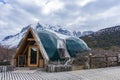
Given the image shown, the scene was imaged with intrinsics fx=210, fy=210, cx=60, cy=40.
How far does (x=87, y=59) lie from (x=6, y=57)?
10.3 m

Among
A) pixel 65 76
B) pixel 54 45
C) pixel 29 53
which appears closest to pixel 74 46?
pixel 54 45

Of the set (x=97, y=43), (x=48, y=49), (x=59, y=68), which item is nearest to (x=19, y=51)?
(x=48, y=49)

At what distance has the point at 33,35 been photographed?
58.3 feet

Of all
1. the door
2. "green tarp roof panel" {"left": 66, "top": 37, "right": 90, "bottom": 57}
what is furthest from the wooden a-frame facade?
"green tarp roof panel" {"left": 66, "top": 37, "right": 90, "bottom": 57}

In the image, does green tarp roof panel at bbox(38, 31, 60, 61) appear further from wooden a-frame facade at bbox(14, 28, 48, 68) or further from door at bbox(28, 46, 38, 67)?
door at bbox(28, 46, 38, 67)

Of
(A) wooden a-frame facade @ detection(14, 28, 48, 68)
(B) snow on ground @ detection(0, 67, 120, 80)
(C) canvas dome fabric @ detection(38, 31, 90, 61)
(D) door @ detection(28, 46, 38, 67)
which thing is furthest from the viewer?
(C) canvas dome fabric @ detection(38, 31, 90, 61)

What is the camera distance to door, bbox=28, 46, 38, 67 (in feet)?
60.2

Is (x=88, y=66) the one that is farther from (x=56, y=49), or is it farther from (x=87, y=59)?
(x=56, y=49)

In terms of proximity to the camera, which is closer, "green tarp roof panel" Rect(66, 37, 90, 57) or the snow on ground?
the snow on ground

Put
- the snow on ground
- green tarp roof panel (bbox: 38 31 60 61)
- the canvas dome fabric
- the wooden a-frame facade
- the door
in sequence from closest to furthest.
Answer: the snow on ground
the wooden a-frame facade
the door
green tarp roof panel (bbox: 38 31 60 61)
the canvas dome fabric

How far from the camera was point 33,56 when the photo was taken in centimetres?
A: 1855

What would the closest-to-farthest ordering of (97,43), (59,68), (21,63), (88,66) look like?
A: (59,68), (88,66), (21,63), (97,43)

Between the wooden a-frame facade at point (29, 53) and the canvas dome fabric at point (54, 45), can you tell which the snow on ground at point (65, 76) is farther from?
the canvas dome fabric at point (54, 45)

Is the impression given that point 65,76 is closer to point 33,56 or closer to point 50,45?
point 33,56
